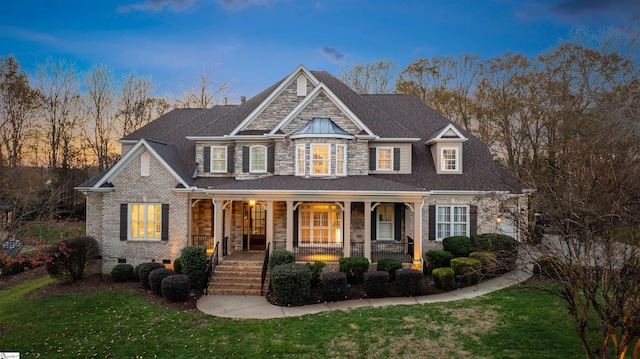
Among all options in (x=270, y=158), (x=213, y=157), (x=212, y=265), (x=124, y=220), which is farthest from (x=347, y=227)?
(x=124, y=220)

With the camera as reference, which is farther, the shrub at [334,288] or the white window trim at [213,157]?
the white window trim at [213,157]

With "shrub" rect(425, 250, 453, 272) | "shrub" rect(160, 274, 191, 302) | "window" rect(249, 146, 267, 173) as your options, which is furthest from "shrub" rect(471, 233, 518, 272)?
"shrub" rect(160, 274, 191, 302)

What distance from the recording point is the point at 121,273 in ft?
47.8

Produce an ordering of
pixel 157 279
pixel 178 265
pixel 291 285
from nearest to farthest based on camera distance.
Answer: pixel 291 285, pixel 157 279, pixel 178 265

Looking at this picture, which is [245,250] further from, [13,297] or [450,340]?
[450,340]

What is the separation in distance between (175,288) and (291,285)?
156 inches

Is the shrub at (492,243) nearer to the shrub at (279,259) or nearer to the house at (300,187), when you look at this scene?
the house at (300,187)

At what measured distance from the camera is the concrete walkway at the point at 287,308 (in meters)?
11.1

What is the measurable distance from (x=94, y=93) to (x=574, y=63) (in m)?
44.3

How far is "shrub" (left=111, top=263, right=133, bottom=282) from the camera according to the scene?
1457 cm

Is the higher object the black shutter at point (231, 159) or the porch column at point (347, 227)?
the black shutter at point (231, 159)

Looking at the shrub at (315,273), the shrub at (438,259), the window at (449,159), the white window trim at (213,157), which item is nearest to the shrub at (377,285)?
the shrub at (315,273)

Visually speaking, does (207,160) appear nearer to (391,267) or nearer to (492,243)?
(391,267)

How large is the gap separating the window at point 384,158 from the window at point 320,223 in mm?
3190
